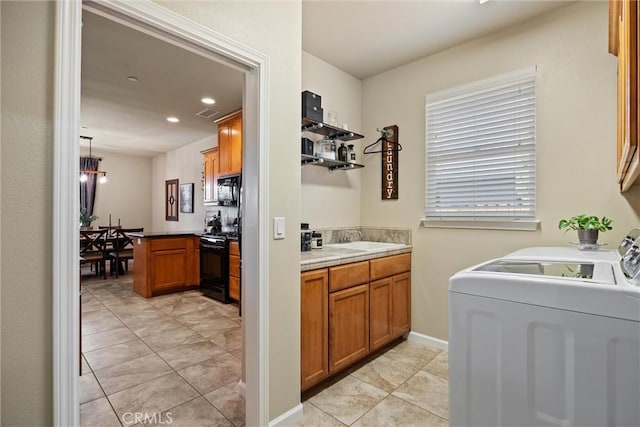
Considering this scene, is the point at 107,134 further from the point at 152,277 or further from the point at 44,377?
the point at 44,377

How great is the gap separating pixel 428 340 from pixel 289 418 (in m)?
1.60

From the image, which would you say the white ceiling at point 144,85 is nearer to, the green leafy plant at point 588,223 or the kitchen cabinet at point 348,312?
the kitchen cabinet at point 348,312

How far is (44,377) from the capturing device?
982 millimetres

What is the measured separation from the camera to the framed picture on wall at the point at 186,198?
21.0 ft

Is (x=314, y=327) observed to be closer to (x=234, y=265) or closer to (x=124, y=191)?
(x=234, y=265)

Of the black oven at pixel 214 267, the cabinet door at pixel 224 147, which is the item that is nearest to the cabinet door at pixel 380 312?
the black oven at pixel 214 267

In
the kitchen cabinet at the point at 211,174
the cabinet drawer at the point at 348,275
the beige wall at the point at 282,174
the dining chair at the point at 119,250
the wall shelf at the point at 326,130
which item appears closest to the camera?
the beige wall at the point at 282,174

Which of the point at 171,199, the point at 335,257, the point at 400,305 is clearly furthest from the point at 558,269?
the point at 171,199

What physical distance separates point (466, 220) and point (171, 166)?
6.75m

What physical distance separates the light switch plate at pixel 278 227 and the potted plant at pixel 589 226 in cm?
184

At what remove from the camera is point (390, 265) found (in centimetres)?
265

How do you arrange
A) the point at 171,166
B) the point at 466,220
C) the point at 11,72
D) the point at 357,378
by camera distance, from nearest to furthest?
the point at 11,72 → the point at 357,378 → the point at 466,220 → the point at 171,166

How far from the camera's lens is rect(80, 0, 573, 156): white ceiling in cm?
222

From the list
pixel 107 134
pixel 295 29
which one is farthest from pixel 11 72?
pixel 107 134
